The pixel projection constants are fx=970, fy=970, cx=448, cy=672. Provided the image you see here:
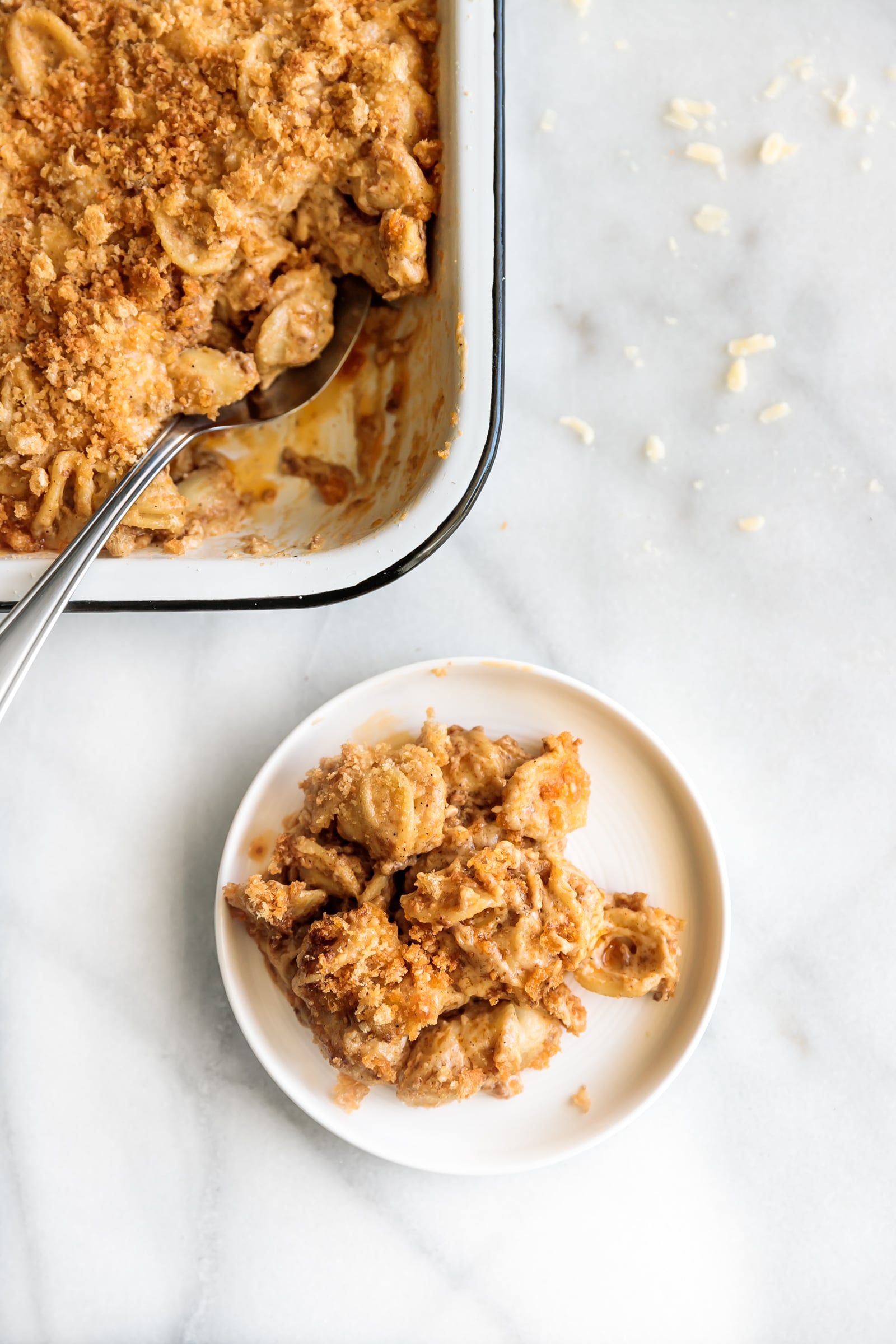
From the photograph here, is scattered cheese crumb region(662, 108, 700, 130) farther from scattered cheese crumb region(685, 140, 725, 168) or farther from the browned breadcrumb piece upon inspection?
the browned breadcrumb piece

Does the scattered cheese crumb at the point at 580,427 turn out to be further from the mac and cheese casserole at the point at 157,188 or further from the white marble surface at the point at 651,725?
the mac and cheese casserole at the point at 157,188

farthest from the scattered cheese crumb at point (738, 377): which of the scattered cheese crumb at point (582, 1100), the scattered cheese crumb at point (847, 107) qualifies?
the scattered cheese crumb at point (582, 1100)

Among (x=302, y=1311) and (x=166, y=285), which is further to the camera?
(x=302, y=1311)

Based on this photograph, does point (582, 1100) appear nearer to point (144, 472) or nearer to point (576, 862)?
point (576, 862)

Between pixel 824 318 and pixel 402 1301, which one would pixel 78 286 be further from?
pixel 402 1301

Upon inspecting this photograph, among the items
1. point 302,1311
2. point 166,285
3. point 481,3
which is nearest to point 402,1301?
point 302,1311
